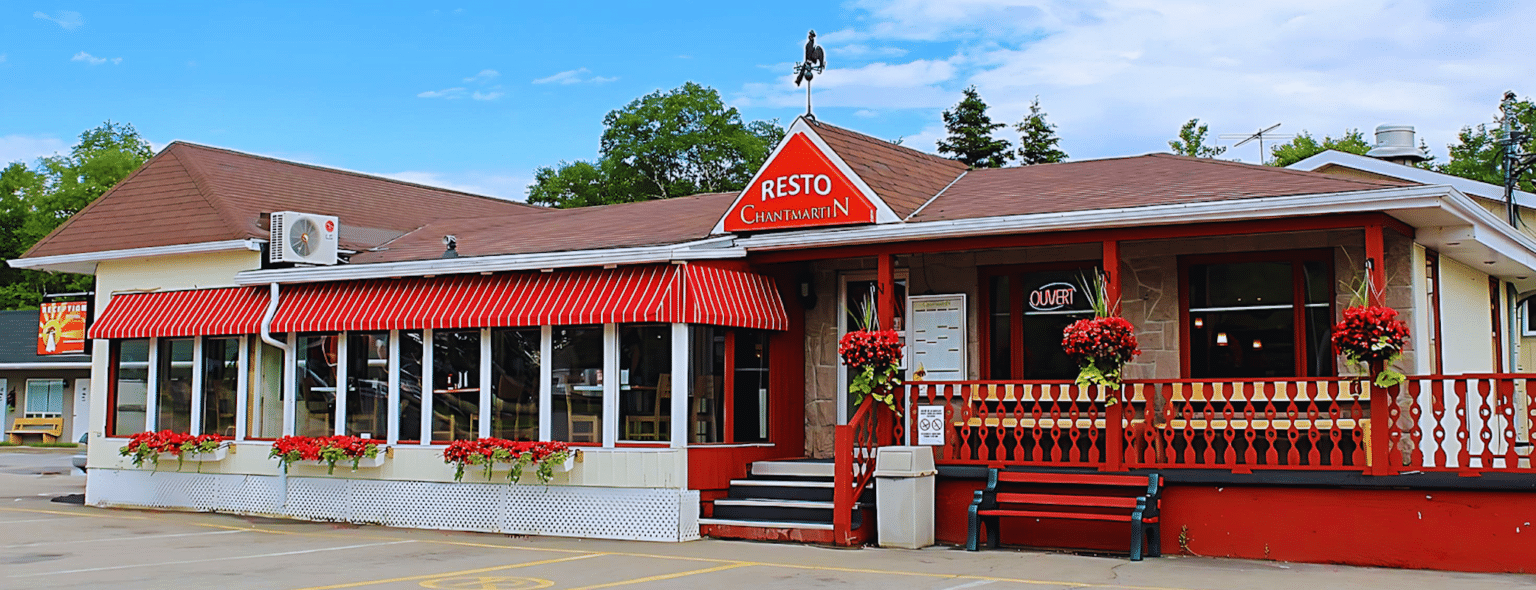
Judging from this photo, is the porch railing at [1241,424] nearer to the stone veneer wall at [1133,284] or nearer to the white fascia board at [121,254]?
the stone veneer wall at [1133,284]

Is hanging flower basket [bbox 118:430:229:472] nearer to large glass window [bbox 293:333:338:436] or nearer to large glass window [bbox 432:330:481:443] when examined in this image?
large glass window [bbox 293:333:338:436]

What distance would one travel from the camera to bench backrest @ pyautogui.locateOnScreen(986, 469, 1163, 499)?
11.9 m

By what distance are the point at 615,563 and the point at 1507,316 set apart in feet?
38.0

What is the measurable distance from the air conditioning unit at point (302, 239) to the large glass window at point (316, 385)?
3.31ft

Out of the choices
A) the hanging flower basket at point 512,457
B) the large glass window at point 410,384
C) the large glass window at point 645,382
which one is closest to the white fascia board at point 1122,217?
the large glass window at point 645,382

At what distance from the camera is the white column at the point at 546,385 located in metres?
14.4

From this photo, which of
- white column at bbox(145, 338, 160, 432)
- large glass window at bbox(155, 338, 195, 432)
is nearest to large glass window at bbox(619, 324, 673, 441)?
large glass window at bbox(155, 338, 195, 432)

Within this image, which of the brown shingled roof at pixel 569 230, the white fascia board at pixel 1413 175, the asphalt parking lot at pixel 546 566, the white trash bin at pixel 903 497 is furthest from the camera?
the white fascia board at pixel 1413 175

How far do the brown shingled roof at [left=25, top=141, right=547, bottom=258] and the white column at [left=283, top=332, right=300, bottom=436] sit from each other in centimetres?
165

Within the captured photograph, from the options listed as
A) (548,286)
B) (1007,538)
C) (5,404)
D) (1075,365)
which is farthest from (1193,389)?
(5,404)

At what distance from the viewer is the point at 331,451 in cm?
1547

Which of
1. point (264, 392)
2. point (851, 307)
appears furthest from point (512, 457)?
point (264, 392)

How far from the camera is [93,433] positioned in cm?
1806

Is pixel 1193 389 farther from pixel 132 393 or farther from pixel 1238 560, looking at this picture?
pixel 132 393
